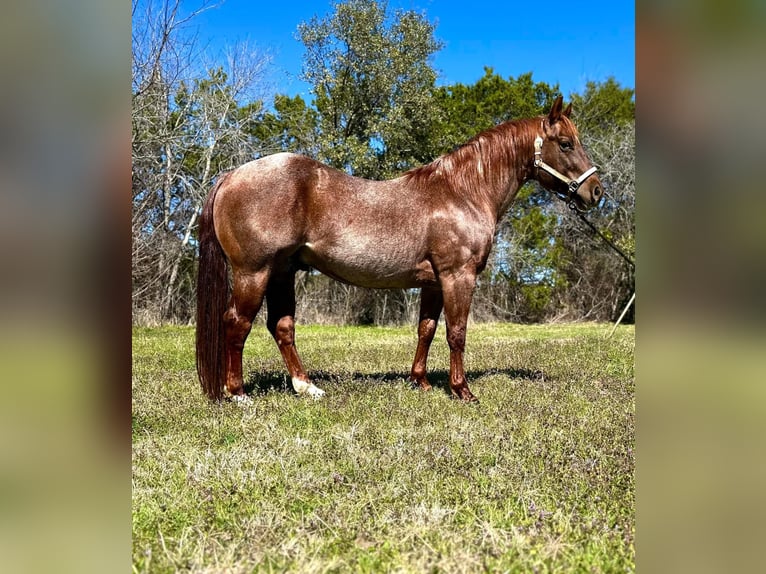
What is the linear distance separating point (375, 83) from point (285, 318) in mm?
14466

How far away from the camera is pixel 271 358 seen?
6891 millimetres

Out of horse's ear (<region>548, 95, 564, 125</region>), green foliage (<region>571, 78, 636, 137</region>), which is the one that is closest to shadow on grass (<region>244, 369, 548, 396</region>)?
horse's ear (<region>548, 95, 564, 125</region>)

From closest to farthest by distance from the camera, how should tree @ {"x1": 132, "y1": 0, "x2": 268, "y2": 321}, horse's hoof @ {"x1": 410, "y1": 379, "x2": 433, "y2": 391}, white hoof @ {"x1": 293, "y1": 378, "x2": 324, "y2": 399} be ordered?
white hoof @ {"x1": 293, "y1": 378, "x2": 324, "y2": 399}, horse's hoof @ {"x1": 410, "y1": 379, "x2": 433, "y2": 391}, tree @ {"x1": 132, "y1": 0, "x2": 268, "y2": 321}

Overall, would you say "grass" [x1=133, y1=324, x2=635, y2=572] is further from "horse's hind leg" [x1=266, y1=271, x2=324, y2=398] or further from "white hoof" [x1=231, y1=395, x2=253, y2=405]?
"horse's hind leg" [x1=266, y1=271, x2=324, y2=398]

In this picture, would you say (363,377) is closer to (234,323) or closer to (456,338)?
(456,338)

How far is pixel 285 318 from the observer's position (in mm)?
4523

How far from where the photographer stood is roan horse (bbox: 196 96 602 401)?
3.93m

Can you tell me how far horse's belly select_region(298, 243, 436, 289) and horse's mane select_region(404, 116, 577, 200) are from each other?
0.69 meters

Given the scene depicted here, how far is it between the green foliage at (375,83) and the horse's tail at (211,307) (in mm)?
12967

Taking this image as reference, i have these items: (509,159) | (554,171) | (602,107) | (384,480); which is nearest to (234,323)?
(384,480)

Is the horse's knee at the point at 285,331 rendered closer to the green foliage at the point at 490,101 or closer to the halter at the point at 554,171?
the halter at the point at 554,171

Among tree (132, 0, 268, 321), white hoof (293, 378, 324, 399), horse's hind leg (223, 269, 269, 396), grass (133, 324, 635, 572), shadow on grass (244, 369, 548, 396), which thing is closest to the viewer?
grass (133, 324, 635, 572)

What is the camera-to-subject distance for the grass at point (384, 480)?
5.44 feet

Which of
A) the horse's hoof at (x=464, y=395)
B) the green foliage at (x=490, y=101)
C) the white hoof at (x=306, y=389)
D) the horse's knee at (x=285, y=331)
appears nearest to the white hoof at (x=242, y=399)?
the white hoof at (x=306, y=389)
